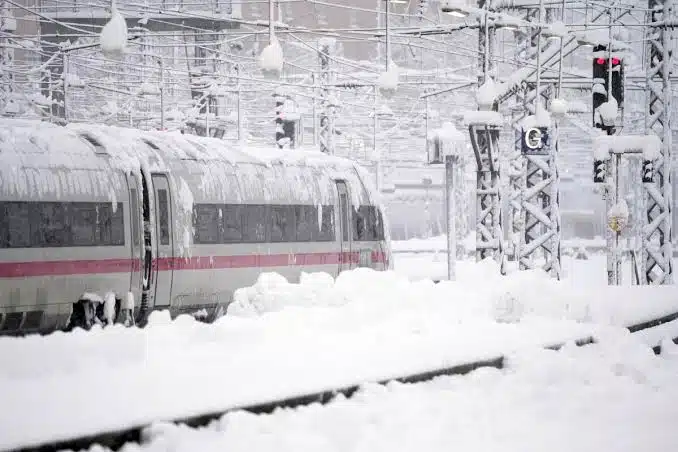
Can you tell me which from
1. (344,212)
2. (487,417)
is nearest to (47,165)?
(344,212)

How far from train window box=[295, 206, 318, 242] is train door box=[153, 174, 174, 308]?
153 inches

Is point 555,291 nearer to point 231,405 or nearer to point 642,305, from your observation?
point 642,305

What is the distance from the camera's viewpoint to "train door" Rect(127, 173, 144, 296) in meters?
17.8

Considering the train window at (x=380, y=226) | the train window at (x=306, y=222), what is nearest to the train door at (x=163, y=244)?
the train window at (x=306, y=222)

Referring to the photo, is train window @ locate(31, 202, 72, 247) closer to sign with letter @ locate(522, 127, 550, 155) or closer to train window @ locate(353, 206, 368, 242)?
train window @ locate(353, 206, 368, 242)

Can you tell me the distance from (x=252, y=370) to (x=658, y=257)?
726 inches

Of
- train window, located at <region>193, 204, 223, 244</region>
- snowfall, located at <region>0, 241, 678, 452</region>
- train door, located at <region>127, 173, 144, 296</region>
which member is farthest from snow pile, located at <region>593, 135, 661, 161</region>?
train door, located at <region>127, 173, 144, 296</region>

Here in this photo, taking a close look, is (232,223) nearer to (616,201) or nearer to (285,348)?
(285,348)

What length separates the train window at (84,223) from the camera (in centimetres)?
1709

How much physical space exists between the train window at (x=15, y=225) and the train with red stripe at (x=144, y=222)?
2 cm

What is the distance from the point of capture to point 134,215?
17.9 m

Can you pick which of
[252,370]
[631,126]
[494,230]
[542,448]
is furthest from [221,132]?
[542,448]

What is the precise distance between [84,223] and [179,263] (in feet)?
6.56

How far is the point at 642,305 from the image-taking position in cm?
2125
